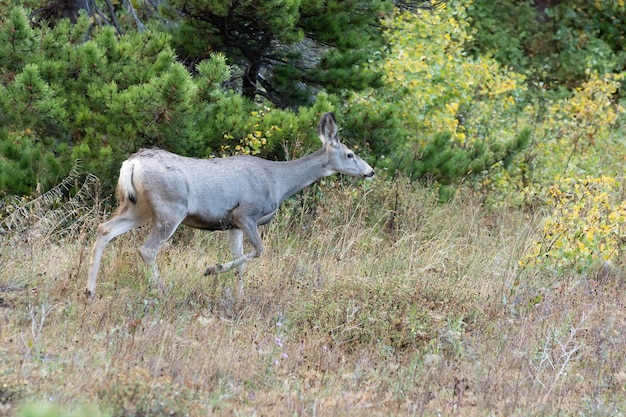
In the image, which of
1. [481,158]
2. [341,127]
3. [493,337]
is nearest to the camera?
[493,337]

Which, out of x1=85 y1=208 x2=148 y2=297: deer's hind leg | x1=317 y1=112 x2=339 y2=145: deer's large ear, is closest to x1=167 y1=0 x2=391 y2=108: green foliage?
x1=317 y1=112 x2=339 y2=145: deer's large ear

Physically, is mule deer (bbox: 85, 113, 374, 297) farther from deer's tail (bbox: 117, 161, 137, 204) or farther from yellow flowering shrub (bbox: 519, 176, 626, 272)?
yellow flowering shrub (bbox: 519, 176, 626, 272)

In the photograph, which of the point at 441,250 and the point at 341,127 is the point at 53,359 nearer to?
the point at 441,250

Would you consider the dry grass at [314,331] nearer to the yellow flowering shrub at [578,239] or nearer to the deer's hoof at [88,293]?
the deer's hoof at [88,293]

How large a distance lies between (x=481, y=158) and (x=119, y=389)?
28.0 feet

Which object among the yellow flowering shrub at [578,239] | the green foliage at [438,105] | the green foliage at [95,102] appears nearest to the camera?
the yellow flowering shrub at [578,239]

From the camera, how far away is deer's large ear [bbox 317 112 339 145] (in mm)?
10531

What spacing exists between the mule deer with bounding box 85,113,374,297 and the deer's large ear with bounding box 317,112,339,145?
13 mm

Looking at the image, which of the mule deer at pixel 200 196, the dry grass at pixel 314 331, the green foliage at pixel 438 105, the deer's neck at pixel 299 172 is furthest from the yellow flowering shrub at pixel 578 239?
the green foliage at pixel 438 105

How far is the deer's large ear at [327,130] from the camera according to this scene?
1053cm

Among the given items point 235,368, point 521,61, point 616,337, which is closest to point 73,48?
point 235,368

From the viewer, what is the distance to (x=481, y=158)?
13.4m

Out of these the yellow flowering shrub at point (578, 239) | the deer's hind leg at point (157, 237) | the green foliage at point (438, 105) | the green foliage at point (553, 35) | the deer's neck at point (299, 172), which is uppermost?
the deer's hind leg at point (157, 237)

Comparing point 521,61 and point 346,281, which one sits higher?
point 346,281
